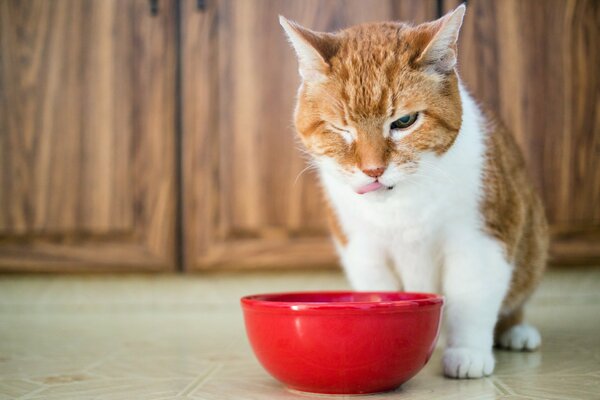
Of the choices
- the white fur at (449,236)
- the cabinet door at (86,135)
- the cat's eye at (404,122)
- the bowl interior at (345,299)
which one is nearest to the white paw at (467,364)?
the white fur at (449,236)

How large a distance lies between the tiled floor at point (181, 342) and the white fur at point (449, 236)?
2.8 inches

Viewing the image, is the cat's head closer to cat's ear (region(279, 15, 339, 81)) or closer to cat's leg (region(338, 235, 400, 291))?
cat's ear (region(279, 15, 339, 81))

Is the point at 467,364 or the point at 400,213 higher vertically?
the point at 400,213

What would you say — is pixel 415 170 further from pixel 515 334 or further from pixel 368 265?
pixel 515 334

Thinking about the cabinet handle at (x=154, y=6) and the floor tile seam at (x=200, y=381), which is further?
the cabinet handle at (x=154, y=6)

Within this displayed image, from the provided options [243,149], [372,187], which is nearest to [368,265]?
[372,187]

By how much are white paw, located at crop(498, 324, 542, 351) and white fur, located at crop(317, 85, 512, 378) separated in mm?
212

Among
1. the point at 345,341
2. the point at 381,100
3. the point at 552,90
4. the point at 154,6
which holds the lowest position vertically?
the point at 345,341

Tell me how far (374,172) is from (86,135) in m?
1.19

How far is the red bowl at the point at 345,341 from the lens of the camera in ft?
2.87

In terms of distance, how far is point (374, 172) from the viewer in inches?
40.1

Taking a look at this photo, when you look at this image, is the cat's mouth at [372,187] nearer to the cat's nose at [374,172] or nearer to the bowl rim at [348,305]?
the cat's nose at [374,172]

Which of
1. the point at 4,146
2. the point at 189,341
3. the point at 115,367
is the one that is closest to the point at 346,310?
the point at 115,367

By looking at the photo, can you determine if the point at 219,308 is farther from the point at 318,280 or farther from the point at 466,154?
the point at 466,154
